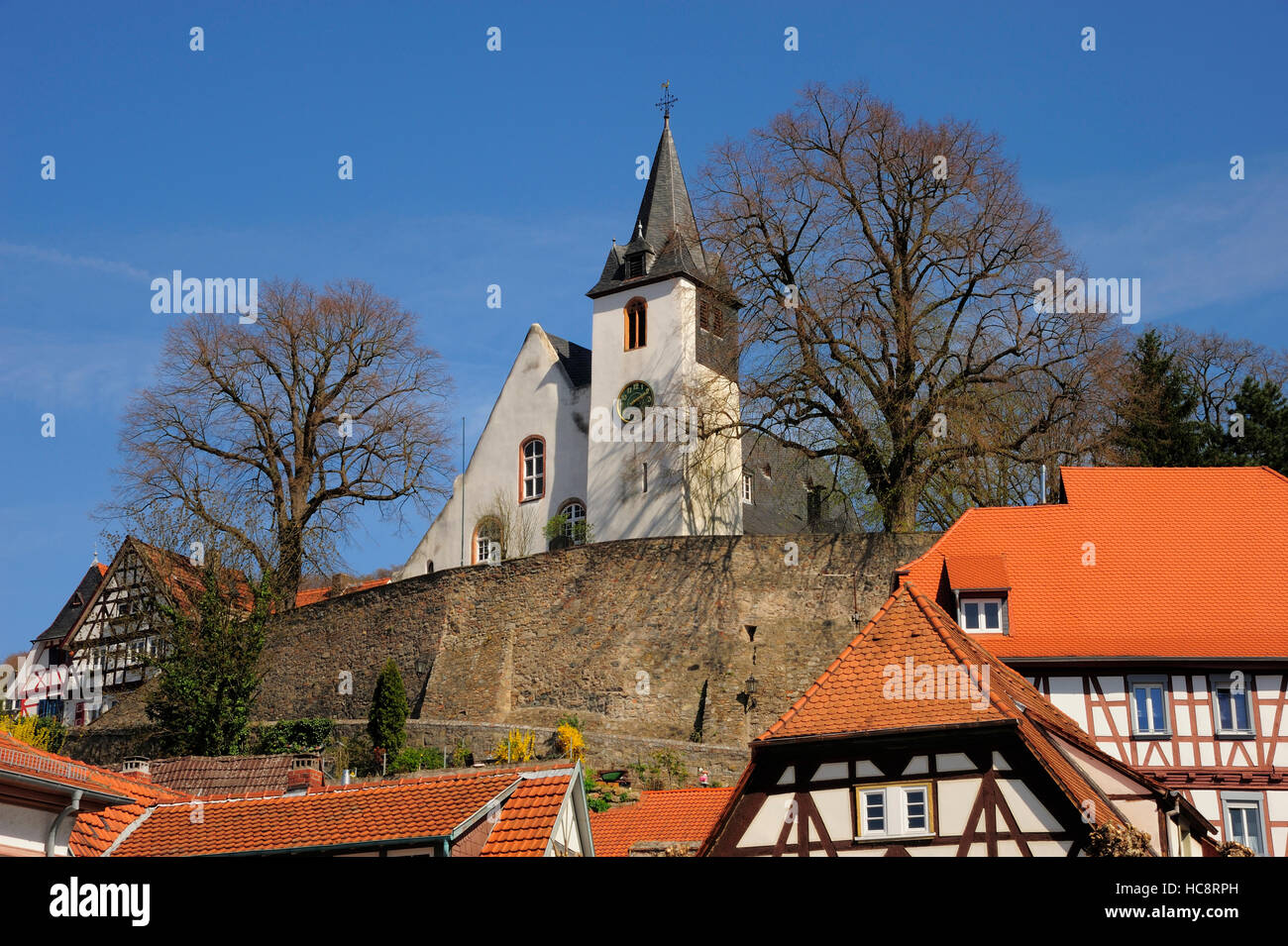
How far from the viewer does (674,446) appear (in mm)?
38344

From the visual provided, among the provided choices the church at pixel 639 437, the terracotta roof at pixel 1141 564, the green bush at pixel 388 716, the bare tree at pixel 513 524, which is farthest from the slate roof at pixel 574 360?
the terracotta roof at pixel 1141 564

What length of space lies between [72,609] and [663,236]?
30074 millimetres

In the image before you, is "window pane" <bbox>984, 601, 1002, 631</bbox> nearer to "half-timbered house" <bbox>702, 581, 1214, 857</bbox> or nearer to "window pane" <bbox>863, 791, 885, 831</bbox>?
"half-timbered house" <bbox>702, 581, 1214, 857</bbox>

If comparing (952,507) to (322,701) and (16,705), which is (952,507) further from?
(16,705)

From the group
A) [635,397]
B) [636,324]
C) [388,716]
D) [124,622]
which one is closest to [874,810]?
[388,716]

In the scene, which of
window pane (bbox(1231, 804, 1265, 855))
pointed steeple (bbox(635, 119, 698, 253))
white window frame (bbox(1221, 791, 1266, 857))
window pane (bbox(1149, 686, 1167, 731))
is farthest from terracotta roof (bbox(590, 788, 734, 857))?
pointed steeple (bbox(635, 119, 698, 253))

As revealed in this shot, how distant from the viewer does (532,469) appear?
43.3m

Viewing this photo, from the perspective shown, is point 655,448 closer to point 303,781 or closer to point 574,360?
point 574,360

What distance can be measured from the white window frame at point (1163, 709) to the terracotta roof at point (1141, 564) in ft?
1.38

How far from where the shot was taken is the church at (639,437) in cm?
3847

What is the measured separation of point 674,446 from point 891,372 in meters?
6.20

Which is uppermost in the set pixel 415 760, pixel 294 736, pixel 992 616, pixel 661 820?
pixel 992 616
